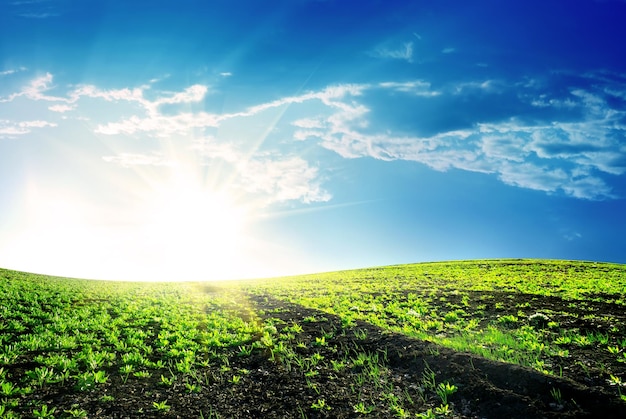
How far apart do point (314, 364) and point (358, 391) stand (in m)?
2.34

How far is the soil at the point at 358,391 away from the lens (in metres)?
8.61

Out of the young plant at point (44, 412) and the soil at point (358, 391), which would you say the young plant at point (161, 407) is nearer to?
the soil at point (358, 391)

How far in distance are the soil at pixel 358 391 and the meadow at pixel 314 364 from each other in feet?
0.11

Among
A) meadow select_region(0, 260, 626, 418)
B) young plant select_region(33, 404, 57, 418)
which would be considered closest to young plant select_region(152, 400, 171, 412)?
meadow select_region(0, 260, 626, 418)

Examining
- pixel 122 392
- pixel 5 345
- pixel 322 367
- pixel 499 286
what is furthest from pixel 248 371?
pixel 499 286

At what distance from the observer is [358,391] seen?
34.2 ft

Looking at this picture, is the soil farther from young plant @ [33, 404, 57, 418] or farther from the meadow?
young plant @ [33, 404, 57, 418]

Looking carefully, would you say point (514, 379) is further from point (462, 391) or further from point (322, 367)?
point (322, 367)

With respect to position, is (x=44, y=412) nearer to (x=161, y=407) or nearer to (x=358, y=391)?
(x=161, y=407)

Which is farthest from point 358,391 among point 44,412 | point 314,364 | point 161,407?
point 44,412

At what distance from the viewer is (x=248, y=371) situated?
39.9 ft

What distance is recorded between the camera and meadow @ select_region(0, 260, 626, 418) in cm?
916

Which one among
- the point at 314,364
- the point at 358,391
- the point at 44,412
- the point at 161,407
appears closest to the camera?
the point at 44,412

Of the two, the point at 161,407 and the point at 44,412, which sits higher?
the point at 44,412
